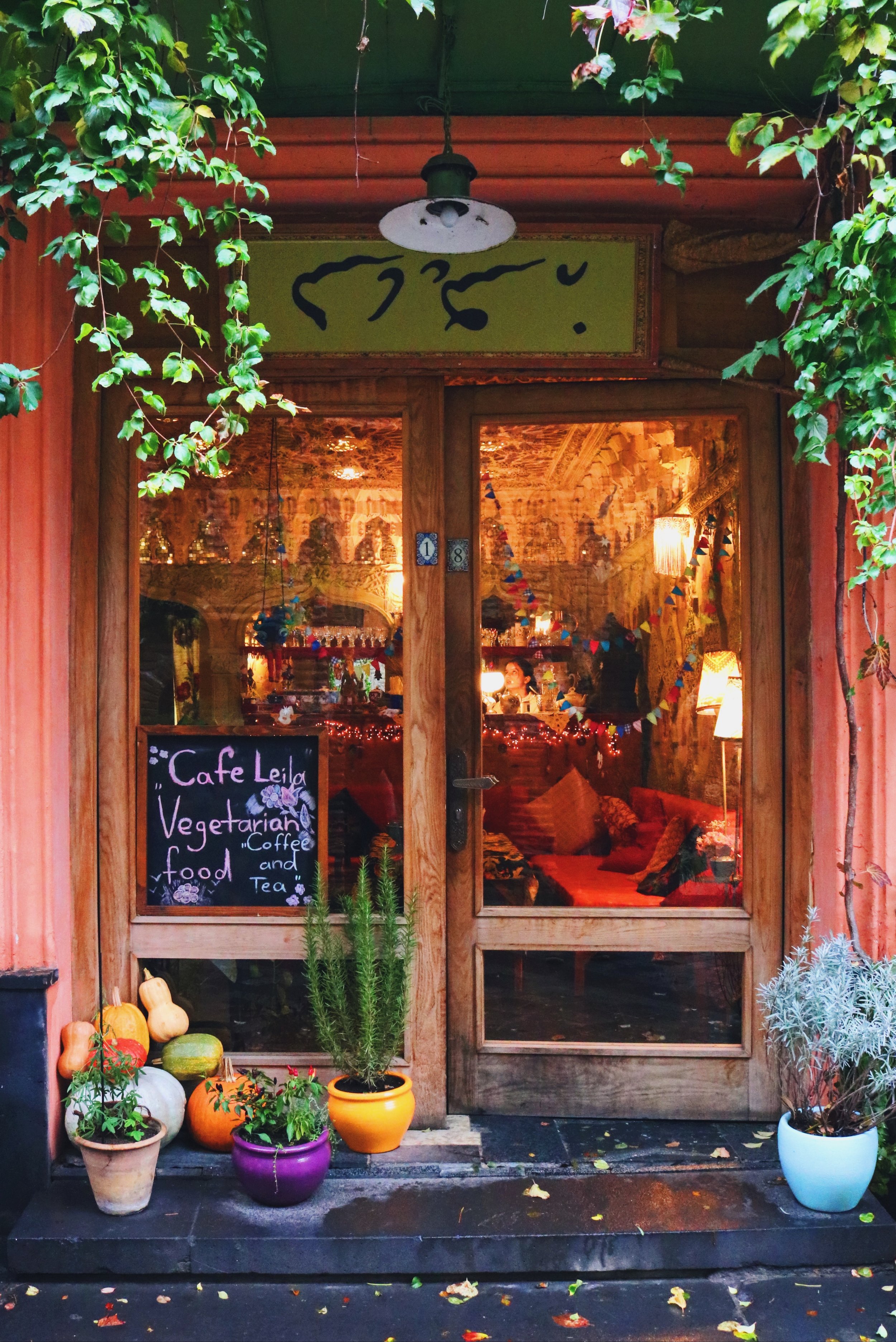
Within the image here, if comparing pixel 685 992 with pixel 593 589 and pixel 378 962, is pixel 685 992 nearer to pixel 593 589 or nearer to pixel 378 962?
pixel 378 962

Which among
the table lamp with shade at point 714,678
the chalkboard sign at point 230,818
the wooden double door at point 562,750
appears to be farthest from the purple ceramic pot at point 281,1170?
the table lamp with shade at point 714,678

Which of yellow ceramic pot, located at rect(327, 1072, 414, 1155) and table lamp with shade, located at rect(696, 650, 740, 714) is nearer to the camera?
yellow ceramic pot, located at rect(327, 1072, 414, 1155)

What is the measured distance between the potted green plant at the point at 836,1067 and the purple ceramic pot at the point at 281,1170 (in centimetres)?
157

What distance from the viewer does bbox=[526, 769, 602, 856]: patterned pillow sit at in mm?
4371

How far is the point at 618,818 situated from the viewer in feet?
14.3

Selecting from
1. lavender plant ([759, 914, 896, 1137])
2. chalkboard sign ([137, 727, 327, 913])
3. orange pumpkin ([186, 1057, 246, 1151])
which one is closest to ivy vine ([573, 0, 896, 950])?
lavender plant ([759, 914, 896, 1137])

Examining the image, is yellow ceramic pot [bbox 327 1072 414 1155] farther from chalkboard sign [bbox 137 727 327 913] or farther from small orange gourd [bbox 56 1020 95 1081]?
small orange gourd [bbox 56 1020 95 1081]

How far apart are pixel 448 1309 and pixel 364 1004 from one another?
102cm

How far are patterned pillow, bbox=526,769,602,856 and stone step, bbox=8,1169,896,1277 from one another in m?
1.34

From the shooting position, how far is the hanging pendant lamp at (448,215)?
3469 mm

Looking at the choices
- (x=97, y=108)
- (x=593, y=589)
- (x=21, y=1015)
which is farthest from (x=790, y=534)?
(x=21, y=1015)

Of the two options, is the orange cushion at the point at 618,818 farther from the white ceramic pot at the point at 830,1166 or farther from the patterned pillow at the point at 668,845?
the white ceramic pot at the point at 830,1166

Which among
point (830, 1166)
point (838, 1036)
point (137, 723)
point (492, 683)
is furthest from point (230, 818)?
point (830, 1166)

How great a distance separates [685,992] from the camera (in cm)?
430
